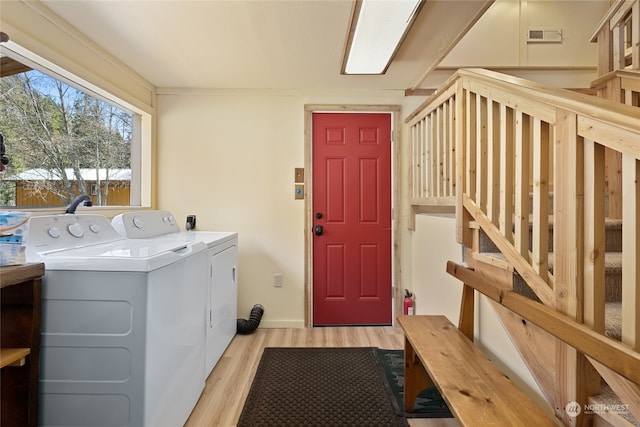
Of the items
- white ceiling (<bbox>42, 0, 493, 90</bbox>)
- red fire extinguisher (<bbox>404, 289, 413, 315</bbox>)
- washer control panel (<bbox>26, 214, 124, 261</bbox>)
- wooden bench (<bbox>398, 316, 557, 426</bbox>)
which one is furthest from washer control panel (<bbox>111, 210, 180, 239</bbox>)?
red fire extinguisher (<bbox>404, 289, 413, 315</bbox>)

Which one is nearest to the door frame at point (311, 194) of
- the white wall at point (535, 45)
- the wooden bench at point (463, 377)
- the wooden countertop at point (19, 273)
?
the white wall at point (535, 45)

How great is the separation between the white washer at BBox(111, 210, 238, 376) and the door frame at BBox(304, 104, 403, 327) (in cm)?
70

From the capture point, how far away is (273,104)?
2.97 meters

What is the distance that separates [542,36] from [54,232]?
13.9 feet

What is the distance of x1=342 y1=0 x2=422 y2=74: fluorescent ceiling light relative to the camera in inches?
66.3

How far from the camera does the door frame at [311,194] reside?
296 cm

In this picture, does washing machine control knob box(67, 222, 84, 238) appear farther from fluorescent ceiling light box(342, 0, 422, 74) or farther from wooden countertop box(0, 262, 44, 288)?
fluorescent ceiling light box(342, 0, 422, 74)

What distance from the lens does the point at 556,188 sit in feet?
3.23

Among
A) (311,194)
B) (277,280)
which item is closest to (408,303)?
(277,280)

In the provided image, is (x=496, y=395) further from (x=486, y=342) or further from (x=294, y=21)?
(x=294, y=21)

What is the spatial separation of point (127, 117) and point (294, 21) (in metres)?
1.83

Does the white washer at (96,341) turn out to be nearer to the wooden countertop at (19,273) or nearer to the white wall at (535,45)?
the wooden countertop at (19,273)

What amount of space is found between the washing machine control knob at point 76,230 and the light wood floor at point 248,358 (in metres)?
1.18

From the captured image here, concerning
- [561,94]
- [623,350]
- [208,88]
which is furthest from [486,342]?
[208,88]
